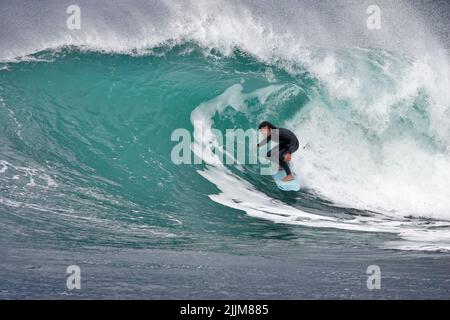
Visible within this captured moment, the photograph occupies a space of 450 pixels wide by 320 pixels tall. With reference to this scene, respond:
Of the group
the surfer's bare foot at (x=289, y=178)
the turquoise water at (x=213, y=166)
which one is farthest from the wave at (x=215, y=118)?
the surfer's bare foot at (x=289, y=178)

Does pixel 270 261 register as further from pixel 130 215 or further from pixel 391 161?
pixel 391 161

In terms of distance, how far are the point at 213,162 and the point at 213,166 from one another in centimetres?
15

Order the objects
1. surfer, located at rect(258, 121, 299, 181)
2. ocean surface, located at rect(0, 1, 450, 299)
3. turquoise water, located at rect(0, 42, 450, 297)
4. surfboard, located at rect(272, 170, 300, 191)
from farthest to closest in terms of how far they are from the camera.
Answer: surfboard, located at rect(272, 170, 300, 191) → surfer, located at rect(258, 121, 299, 181) → turquoise water, located at rect(0, 42, 450, 297) → ocean surface, located at rect(0, 1, 450, 299)

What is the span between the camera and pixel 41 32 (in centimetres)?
1363

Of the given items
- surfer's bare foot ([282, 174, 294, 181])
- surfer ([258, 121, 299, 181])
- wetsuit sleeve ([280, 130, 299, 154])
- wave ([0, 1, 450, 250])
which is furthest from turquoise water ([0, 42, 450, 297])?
wetsuit sleeve ([280, 130, 299, 154])

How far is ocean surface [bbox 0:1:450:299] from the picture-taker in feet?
14.5

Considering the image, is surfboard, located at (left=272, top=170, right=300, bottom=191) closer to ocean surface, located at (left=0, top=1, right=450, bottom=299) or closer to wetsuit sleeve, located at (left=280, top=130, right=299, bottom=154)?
ocean surface, located at (left=0, top=1, right=450, bottom=299)

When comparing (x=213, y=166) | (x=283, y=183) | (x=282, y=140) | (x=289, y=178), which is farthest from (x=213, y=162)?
(x=282, y=140)

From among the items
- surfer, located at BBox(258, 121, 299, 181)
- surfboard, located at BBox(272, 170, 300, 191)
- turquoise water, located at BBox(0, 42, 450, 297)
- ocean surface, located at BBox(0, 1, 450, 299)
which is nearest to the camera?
ocean surface, located at BBox(0, 1, 450, 299)

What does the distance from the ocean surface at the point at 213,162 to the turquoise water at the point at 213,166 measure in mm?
41

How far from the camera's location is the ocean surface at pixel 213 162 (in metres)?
4.42

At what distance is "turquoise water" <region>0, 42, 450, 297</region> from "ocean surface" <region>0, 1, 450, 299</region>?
1.6 inches

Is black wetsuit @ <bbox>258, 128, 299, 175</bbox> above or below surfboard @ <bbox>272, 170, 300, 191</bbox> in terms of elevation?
above

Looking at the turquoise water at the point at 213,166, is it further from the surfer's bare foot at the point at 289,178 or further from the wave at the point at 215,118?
the surfer's bare foot at the point at 289,178
